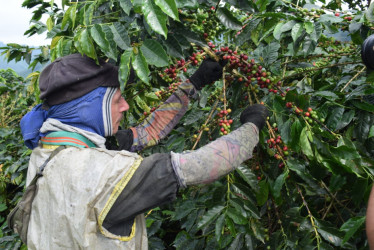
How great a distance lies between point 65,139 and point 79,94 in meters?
0.20

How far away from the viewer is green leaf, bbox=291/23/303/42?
129 cm

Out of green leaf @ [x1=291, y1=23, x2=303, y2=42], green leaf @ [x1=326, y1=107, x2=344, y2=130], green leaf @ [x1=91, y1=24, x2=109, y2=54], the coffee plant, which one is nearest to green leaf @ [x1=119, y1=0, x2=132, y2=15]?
the coffee plant

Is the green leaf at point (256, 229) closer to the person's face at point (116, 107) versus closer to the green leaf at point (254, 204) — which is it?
the green leaf at point (254, 204)

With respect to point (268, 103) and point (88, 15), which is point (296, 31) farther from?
point (88, 15)

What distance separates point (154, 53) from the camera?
4.29 feet

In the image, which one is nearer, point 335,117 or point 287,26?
point 287,26

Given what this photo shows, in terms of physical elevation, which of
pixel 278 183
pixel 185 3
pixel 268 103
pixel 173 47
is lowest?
pixel 278 183

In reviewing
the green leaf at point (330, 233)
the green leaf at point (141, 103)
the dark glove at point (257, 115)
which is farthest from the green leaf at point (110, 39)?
the green leaf at point (330, 233)

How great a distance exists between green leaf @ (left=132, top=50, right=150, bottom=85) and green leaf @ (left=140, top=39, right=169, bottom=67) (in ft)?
0.10

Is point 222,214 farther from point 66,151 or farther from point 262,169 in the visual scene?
point 66,151

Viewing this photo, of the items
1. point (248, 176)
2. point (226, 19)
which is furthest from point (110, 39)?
point (248, 176)

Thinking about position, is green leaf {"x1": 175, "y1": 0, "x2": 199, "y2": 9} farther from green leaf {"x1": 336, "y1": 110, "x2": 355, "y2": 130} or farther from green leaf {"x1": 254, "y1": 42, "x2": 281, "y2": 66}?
green leaf {"x1": 336, "y1": 110, "x2": 355, "y2": 130}

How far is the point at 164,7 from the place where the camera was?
1038 millimetres

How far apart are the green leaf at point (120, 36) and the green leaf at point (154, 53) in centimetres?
7
